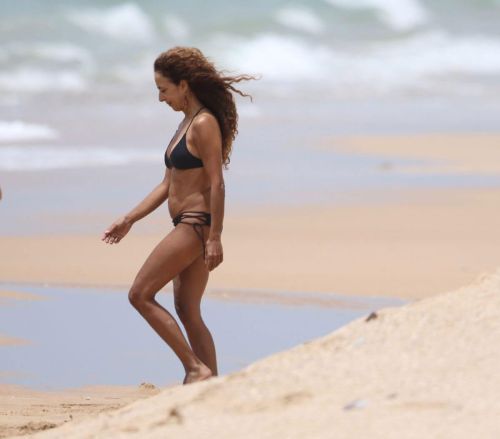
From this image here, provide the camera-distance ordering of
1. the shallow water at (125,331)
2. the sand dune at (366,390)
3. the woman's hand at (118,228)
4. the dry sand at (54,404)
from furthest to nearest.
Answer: the shallow water at (125,331)
the dry sand at (54,404)
the woman's hand at (118,228)
the sand dune at (366,390)

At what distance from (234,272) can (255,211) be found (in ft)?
12.7

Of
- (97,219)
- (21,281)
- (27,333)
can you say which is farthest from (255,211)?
(27,333)

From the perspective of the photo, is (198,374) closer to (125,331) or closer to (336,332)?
(336,332)

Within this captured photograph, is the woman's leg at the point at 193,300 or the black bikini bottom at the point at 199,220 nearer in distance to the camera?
the black bikini bottom at the point at 199,220

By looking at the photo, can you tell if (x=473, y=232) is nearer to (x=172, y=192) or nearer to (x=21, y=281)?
(x=21, y=281)

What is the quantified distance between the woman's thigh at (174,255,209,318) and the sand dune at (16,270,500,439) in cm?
114

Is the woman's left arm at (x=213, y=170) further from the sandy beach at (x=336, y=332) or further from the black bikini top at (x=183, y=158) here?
the sandy beach at (x=336, y=332)

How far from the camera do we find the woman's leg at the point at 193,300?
7.55 m

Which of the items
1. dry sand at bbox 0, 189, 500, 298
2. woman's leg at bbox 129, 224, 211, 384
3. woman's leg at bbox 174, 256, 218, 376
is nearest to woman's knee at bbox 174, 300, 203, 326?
woman's leg at bbox 174, 256, 218, 376

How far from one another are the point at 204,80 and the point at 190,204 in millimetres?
619

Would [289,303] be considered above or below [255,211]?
below

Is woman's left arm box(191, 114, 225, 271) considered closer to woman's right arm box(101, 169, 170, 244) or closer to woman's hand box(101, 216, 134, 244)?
woman's right arm box(101, 169, 170, 244)

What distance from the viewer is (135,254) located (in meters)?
15.5

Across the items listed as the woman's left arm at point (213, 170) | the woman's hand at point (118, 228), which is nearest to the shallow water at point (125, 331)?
the woman's hand at point (118, 228)
